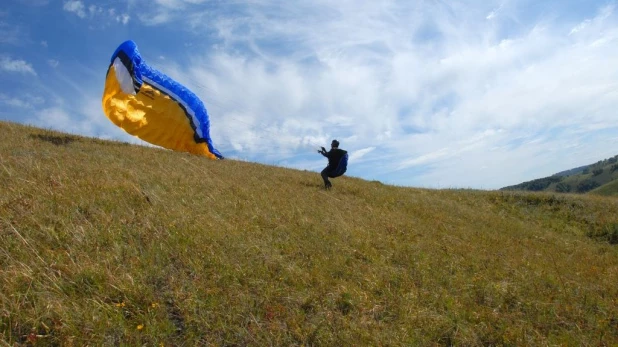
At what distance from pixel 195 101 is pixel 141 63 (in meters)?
2.94

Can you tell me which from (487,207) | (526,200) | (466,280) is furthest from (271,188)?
(526,200)

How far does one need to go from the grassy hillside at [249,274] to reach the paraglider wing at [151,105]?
6.02 meters

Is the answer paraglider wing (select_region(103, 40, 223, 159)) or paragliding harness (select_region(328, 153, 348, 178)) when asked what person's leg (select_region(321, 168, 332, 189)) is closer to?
paragliding harness (select_region(328, 153, 348, 178))

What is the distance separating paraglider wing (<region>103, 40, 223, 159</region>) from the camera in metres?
16.6

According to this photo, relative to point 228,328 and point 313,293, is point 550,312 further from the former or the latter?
point 228,328

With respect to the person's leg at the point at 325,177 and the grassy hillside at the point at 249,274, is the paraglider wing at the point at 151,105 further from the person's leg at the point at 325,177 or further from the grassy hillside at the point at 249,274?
the person's leg at the point at 325,177

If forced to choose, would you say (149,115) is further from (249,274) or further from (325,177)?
(249,274)

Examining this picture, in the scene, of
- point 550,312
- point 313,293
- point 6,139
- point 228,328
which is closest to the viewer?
point 228,328

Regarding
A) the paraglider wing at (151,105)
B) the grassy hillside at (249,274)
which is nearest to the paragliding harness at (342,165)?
the grassy hillside at (249,274)

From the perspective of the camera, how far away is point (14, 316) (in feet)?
13.5

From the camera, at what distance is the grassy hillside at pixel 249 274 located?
462 centimetres

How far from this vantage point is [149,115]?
1753 cm

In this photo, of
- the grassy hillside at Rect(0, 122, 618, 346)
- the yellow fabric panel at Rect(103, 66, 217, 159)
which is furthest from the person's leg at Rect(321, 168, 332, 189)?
the yellow fabric panel at Rect(103, 66, 217, 159)

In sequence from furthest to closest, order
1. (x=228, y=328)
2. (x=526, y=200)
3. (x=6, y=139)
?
(x=526, y=200), (x=6, y=139), (x=228, y=328)
